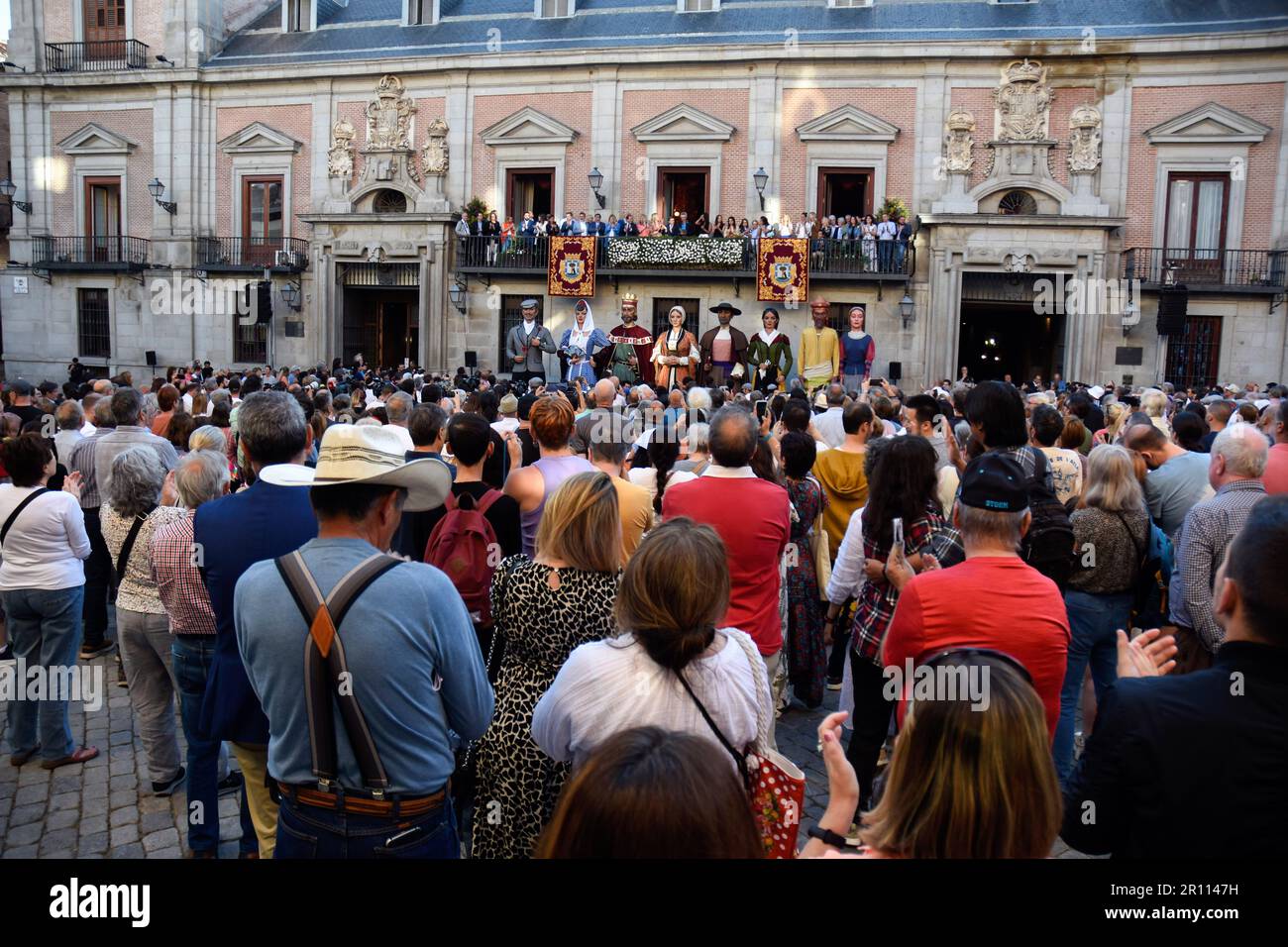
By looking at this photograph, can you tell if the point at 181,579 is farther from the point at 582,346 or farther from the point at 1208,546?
the point at 582,346

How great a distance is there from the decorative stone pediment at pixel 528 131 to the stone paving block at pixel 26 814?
2242 cm

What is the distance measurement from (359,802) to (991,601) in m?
2.23

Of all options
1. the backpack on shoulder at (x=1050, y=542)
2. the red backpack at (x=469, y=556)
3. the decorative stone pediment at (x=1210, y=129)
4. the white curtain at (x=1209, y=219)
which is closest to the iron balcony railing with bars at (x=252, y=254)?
the decorative stone pediment at (x=1210, y=129)

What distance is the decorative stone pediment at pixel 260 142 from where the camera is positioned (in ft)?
86.8

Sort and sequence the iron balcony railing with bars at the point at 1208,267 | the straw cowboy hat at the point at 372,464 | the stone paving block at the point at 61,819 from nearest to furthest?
the straw cowboy hat at the point at 372,464
the stone paving block at the point at 61,819
the iron balcony railing with bars at the point at 1208,267

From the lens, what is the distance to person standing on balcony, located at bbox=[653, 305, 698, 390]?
51.4ft

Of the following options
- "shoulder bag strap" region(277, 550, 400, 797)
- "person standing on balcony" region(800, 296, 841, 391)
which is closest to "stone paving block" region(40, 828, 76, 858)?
"shoulder bag strap" region(277, 550, 400, 797)

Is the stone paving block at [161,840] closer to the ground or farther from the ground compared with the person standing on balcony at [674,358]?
closer to the ground

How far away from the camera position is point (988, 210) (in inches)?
873

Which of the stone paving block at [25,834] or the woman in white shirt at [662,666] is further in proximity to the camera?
the stone paving block at [25,834]

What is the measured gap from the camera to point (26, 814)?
16.4 feet

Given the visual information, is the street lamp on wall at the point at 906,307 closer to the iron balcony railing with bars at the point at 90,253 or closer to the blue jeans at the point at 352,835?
the blue jeans at the point at 352,835

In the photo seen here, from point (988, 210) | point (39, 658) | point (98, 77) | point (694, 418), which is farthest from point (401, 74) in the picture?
point (39, 658)
